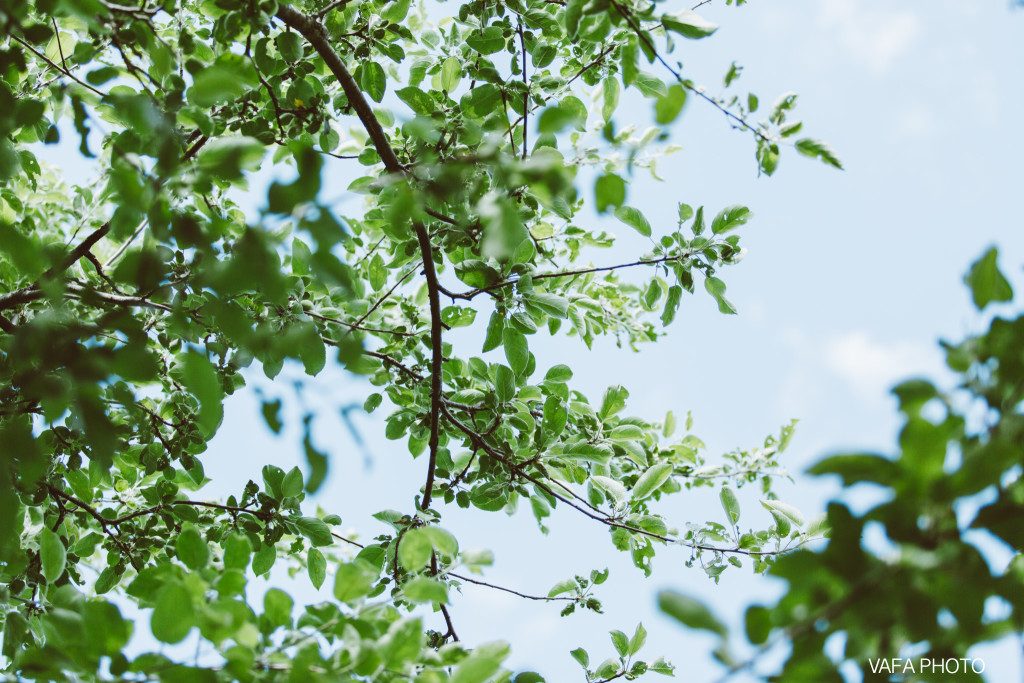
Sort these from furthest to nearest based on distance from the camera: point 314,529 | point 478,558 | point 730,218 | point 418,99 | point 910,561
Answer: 1. point 730,218
2. point 418,99
3. point 314,529
4. point 478,558
5. point 910,561

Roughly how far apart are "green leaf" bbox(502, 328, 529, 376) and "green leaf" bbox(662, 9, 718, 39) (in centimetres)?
102

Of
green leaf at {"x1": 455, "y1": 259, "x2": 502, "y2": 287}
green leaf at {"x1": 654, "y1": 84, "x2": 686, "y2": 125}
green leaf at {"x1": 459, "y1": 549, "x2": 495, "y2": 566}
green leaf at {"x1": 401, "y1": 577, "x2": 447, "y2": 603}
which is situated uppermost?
green leaf at {"x1": 455, "y1": 259, "x2": 502, "y2": 287}

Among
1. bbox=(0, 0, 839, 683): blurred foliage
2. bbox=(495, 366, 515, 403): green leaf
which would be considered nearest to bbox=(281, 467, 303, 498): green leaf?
bbox=(0, 0, 839, 683): blurred foliage

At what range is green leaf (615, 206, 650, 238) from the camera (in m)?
2.16

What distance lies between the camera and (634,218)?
7.16ft

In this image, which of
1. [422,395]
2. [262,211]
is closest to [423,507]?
[422,395]

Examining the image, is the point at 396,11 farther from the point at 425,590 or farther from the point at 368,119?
the point at 425,590

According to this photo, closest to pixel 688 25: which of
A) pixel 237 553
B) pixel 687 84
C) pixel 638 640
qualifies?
pixel 687 84

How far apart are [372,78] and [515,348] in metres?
0.97

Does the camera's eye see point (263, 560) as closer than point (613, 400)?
Yes

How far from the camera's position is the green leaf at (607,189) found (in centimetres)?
107

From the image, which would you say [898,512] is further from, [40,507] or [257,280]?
[40,507]

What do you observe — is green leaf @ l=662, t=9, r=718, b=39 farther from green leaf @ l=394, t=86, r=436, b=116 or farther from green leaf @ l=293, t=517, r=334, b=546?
green leaf @ l=293, t=517, r=334, b=546

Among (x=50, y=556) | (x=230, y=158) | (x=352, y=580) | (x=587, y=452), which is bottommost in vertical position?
(x=352, y=580)
